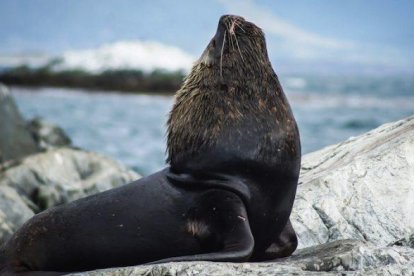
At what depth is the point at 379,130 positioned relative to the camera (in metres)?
8.77

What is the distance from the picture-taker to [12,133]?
16.8 meters

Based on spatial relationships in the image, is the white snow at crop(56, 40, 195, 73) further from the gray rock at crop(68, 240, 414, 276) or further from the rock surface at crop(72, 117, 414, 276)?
the gray rock at crop(68, 240, 414, 276)

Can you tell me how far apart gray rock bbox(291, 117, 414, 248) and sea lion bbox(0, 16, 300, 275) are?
2.61 feet

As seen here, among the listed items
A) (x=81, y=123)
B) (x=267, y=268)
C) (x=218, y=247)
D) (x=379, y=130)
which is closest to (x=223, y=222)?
(x=218, y=247)

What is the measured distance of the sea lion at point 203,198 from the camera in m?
6.35

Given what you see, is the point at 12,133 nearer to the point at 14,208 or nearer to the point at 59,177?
the point at 59,177

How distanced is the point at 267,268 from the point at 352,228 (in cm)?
193

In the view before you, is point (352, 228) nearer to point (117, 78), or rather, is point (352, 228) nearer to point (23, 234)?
point (23, 234)

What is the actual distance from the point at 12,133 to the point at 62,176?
375cm

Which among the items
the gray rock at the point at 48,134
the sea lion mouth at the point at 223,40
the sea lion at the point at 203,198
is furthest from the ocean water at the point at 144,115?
the sea lion at the point at 203,198

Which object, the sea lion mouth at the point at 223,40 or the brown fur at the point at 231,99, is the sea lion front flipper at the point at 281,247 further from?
the sea lion mouth at the point at 223,40

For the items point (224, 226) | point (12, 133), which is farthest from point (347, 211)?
point (12, 133)

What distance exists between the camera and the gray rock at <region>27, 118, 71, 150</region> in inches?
744

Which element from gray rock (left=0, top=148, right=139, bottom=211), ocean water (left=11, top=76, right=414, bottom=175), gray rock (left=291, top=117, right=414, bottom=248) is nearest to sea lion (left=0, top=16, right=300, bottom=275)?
gray rock (left=291, top=117, right=414, bottom=248)
